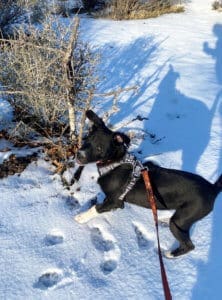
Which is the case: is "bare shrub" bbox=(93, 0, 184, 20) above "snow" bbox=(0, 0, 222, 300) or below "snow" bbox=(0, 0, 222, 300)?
above

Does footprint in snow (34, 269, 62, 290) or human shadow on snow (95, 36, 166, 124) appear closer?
footprint in snow (34, 269, 62, 290)

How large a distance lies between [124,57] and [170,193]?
4.59 meters

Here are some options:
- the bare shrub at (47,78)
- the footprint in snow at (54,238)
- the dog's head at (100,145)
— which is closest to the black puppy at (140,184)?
the dog's head at (100,145)

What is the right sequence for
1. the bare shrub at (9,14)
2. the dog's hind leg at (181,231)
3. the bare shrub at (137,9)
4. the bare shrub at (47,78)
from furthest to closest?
the bare shrub at (137,9) → the bare shrub at (9,14) → the bare shrub at (47,78) → the dog's hind leg at (181,231)

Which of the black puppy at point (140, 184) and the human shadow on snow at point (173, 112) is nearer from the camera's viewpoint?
the black puppy at point (140, 184)

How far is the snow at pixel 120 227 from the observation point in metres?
3.07

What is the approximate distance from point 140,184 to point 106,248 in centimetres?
66

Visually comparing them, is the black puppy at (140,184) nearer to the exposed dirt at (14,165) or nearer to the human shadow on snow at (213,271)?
the human shadow on snow at (213,271)

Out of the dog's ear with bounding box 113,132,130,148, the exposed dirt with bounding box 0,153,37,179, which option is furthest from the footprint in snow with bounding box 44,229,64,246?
the dog's ear with bounding box 113,132,130,148

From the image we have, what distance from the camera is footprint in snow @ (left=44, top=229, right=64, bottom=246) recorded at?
3408 millimetres

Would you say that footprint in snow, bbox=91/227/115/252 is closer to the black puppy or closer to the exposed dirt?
the black puppy

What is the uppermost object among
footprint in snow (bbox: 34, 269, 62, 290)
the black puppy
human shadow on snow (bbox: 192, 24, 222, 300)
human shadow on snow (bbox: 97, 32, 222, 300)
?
the black puppy

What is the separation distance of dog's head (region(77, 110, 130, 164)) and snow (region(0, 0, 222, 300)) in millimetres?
798

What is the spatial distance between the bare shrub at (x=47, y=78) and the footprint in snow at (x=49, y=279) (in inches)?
60.4
